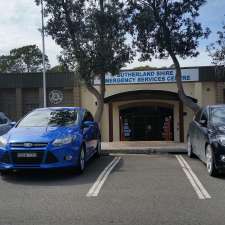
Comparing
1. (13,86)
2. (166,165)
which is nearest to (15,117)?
(13,86)

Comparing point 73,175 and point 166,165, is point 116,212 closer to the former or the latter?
point 73,175

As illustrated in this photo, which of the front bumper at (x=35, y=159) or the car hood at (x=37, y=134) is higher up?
the car hood at (x=37, y=134)

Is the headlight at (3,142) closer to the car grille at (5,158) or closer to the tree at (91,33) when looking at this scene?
the car grille at (5,158)

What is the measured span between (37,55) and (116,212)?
Result: 64.8 meters

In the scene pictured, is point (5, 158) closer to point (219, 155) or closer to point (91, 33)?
point (219, 155)

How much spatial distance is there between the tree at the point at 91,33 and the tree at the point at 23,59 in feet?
174

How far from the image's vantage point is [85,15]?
16625 mm

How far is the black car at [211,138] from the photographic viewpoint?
356 inches

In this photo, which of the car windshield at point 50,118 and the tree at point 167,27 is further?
the tree at point 167,27

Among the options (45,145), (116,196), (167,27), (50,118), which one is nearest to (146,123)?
(167,27)

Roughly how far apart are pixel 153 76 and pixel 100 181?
15125mm

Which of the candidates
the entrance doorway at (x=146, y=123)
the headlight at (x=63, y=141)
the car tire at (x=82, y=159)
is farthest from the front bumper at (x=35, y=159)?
the entrance doorway at (x=146, y=123)

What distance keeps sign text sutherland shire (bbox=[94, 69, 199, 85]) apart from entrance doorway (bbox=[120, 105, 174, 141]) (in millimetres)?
2025

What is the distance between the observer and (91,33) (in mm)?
16203
